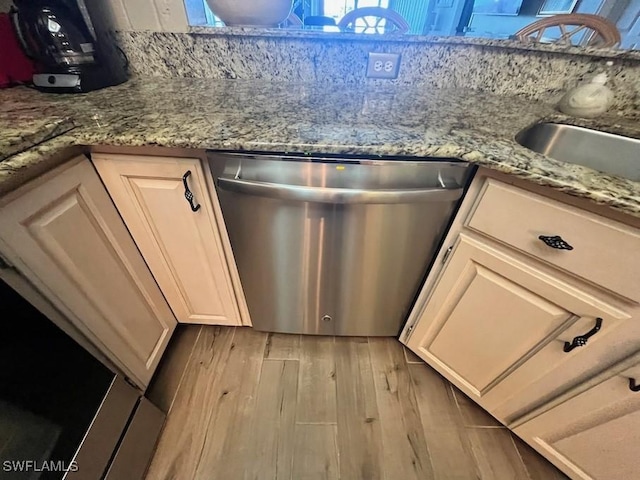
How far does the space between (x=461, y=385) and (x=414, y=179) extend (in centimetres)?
85

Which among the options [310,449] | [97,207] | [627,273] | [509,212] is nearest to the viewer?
[627,273]

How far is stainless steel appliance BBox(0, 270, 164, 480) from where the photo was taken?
1.77 feet

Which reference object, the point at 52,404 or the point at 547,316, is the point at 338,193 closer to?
the point at 547,316

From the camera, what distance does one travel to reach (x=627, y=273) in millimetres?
583

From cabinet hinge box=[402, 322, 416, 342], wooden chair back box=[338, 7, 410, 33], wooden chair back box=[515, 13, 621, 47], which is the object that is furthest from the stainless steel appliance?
wooden chair back box=[338, 7, 410, 33]

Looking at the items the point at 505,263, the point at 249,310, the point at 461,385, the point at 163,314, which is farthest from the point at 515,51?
the point at 163,314

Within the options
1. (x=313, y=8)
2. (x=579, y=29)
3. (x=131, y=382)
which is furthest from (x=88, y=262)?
(x=313, y=8)

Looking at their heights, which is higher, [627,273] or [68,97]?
[68,97]

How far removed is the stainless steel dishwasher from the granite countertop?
0.05 m

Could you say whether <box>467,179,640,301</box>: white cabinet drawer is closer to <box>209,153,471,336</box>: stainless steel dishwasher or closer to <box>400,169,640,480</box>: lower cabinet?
<box>400,169,640,480</box>: lower cabinet

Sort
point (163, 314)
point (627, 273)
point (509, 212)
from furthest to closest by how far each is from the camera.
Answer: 1. point (163, 314)
2. point (509, 212)
3. point (627, 273)

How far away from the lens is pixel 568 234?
0.63 metres

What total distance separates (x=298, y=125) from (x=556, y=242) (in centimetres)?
68

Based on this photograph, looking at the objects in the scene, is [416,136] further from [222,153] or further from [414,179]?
[222,153]
